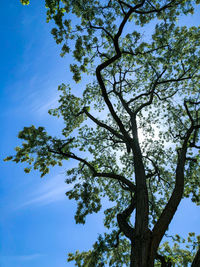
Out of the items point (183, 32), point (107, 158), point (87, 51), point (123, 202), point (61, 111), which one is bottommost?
point (123, 202)

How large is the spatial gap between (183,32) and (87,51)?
555 centimetres

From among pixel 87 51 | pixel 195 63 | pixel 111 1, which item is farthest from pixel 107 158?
pixel 111 1

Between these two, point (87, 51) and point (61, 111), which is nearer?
point (87, 51)

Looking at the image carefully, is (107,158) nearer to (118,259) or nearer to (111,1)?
(118,259)

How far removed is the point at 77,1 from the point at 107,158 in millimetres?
8390

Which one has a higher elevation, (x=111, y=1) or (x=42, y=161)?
(x=111, y=1)

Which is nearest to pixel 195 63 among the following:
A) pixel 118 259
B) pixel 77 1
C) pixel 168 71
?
pixel 168 71

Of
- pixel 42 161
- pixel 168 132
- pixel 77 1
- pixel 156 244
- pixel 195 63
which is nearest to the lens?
pixel 156 244

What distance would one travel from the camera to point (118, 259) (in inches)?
323

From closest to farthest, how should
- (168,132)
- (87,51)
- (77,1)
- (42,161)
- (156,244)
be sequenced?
(156,244) → (77,1) → (42,161) → (87,51) → (168,132)

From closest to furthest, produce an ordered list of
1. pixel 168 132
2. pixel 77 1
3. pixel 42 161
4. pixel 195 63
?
pixel 77 1 → pixel 42 161 → pixel 195 63 → pixel 168 132

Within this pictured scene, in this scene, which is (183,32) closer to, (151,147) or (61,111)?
(151,147)

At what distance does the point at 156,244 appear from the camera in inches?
177

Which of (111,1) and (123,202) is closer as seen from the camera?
(111,1)
